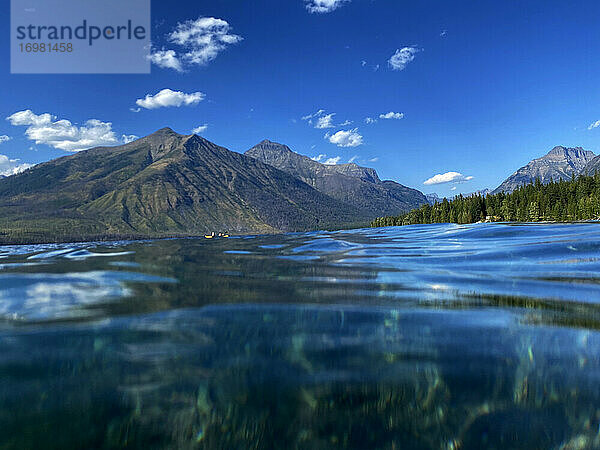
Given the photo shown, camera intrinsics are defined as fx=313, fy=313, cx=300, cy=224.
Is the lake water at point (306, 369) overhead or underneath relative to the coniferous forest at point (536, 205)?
underneath

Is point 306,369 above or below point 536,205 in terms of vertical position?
below

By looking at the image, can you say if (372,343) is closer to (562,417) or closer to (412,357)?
(412,357)

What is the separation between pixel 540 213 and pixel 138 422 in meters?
113

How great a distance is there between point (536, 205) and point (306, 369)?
110403 millimetres

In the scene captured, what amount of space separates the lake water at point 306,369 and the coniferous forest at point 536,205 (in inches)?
3413

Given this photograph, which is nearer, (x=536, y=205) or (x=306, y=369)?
(x=306, y=369)

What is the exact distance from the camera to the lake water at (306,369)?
336 centimetres

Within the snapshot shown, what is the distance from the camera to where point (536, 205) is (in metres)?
90.9

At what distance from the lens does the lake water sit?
3.36 meters

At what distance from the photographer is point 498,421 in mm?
3492

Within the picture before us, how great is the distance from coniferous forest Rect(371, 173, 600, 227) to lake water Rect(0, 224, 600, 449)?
8668 cm

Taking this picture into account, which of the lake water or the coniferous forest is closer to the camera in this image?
the lake water

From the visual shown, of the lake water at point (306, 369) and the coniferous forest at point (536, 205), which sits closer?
the lake water at point (306, 369)

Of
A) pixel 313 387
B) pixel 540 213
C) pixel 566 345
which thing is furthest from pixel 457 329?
pixel 540 213
